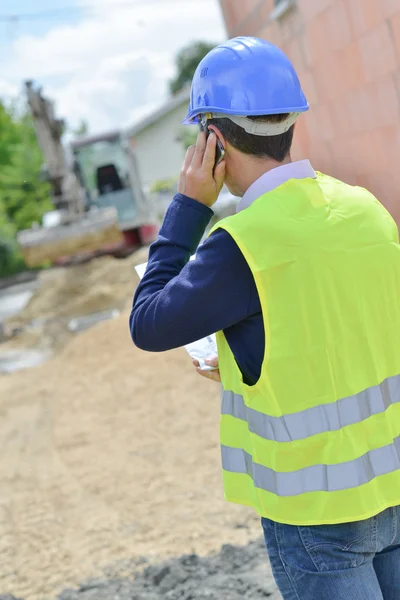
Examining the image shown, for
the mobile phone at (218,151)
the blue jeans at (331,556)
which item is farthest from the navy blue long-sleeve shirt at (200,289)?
the blue jeans at (331,556)

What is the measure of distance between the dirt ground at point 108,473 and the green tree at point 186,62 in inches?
2505

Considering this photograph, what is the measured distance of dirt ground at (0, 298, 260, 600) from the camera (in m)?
4.60

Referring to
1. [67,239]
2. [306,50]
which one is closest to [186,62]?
[67,239]

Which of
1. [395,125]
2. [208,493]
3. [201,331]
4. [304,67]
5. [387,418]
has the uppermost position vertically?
[304,67]

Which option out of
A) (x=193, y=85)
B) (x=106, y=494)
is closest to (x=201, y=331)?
(x=193, y=85)

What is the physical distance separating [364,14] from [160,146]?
39772 mm

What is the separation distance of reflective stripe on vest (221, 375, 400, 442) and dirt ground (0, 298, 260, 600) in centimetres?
295

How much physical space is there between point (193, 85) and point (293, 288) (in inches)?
23.5

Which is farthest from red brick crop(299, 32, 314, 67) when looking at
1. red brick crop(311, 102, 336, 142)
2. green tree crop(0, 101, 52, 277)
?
green tree crop(0, 101, 52, 277)

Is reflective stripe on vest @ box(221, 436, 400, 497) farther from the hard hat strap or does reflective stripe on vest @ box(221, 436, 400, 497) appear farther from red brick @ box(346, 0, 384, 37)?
red brick @ box(346, 0, 384, 37)

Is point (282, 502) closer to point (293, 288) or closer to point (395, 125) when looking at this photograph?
point (293, 288)

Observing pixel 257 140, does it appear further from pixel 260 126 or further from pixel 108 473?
pixel 108 473

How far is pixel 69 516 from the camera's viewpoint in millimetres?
5340

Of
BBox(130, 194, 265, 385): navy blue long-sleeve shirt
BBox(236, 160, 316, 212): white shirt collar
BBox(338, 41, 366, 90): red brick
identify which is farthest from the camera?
BBox(338, 41, 366, 90): red brick
